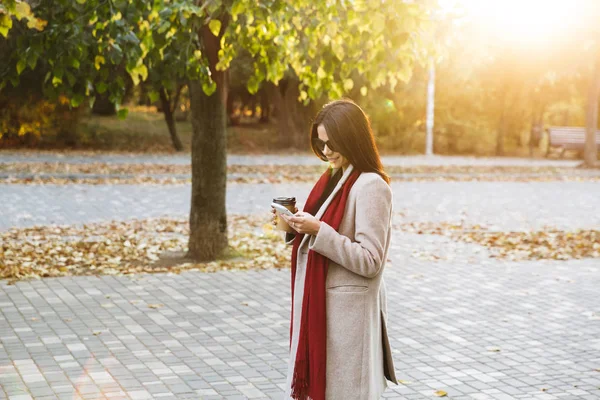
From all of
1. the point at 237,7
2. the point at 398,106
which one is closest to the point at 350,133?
the point at 237,7

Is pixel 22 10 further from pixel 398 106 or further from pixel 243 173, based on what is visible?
pixel 398 106

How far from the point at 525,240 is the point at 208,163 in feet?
16.5

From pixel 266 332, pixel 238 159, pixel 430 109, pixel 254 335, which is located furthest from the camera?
pixel 430 109

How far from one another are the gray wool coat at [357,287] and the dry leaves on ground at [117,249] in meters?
4.73

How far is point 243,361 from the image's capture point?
255 inches

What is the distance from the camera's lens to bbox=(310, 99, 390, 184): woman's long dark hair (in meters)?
3.79

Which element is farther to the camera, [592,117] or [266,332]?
[592,117]

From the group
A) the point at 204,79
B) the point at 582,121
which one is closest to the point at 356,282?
the point at 204,79

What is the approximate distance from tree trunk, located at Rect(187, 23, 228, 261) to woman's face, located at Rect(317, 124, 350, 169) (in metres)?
6.78

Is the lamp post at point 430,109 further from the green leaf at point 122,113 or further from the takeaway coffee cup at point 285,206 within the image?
the takeaway coffee cup at point 285,206

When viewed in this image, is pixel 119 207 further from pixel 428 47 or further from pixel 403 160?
pixel 403 160

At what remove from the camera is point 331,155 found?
3.87 metres

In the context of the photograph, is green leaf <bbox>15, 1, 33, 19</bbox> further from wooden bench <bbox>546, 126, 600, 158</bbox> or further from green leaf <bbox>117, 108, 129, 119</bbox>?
wooden bench <bbox>546, 126, 600, 158</bbox>

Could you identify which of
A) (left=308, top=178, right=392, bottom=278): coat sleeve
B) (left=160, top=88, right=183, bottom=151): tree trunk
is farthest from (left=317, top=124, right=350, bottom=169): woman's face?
(left=160, top=88, right=183, bottom=151): tree trunk
